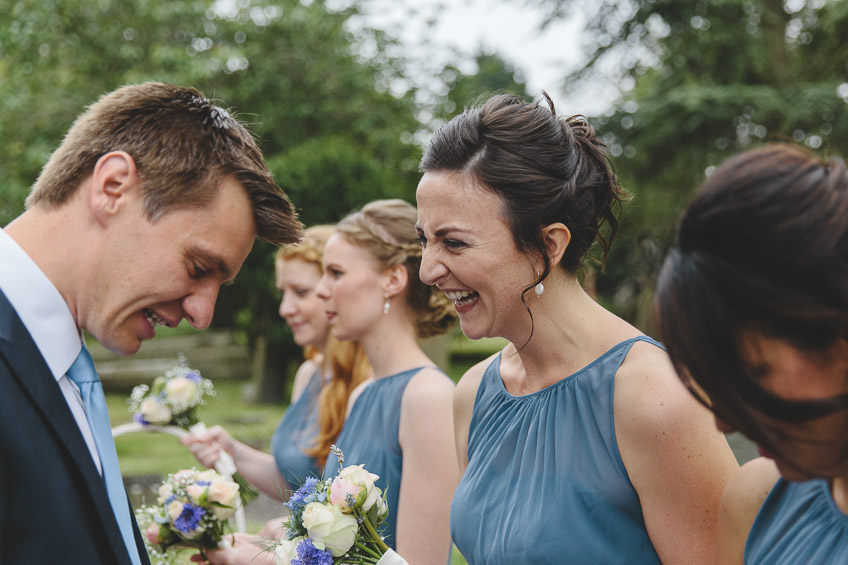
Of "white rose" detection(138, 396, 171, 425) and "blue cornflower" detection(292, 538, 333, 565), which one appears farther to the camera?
"white rose" detection(138, 396, 171, 425)

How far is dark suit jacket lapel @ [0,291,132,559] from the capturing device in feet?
5.86

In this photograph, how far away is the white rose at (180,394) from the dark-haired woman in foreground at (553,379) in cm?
215

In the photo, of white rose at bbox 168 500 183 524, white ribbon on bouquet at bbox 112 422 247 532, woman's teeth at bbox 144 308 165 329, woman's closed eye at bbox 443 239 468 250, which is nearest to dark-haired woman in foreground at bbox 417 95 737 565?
woman's closed eye at bbox 443 239 468 250

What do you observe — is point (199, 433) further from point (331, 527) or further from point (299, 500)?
point (331, 527)

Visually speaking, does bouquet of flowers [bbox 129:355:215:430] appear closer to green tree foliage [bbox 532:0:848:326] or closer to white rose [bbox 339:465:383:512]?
white rose [bbox 339:465:383:512]

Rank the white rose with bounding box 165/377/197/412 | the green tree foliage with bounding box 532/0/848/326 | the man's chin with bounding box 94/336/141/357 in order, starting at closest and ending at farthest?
the man's chin with bounding box 94/336/141/357 → the white rose with bounding box 165/377/197/412 → the green tree foliage with bounding box 532/0/848/326

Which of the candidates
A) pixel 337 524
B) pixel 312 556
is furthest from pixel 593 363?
pixel 312 556

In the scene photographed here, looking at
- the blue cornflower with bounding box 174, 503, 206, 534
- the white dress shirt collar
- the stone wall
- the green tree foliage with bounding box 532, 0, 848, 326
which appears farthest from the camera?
the stone wall

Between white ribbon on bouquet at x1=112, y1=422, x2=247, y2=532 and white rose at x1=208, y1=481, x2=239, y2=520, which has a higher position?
white rose at x1=208, y1=481, x2=239, y2=520

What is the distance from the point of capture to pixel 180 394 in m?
4.38

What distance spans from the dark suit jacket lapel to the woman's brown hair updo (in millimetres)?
1419

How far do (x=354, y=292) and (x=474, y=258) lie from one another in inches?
59.3

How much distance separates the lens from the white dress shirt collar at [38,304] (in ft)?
6.23

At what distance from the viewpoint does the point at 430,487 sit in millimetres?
3281
